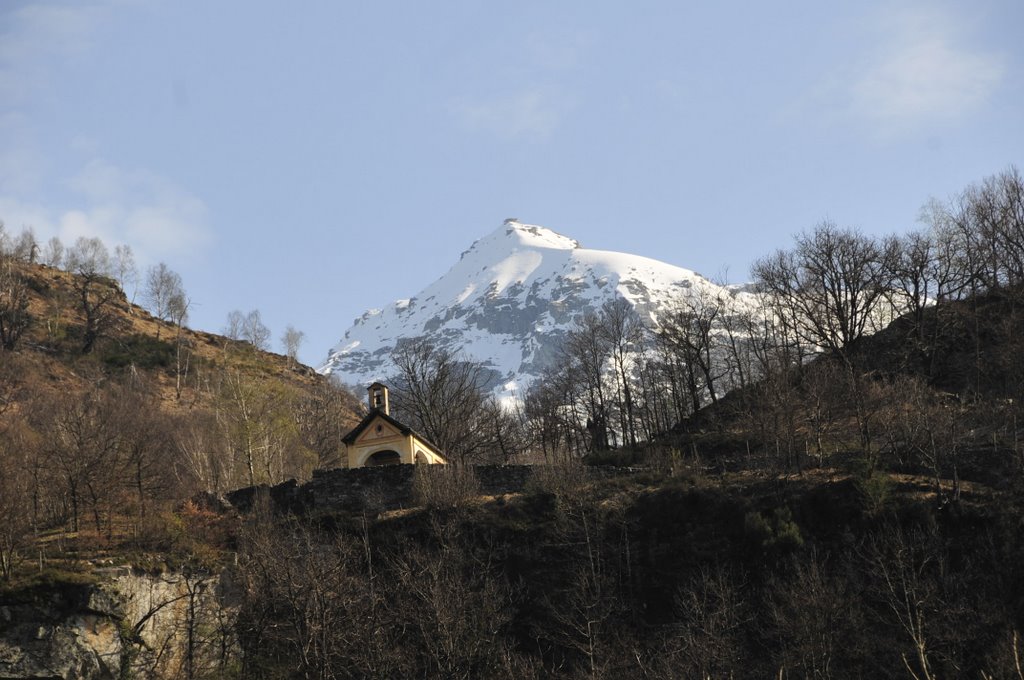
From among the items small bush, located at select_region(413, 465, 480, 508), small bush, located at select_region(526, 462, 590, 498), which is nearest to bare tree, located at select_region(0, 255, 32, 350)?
small bush, located at select_region(413, 465, 480, 508)

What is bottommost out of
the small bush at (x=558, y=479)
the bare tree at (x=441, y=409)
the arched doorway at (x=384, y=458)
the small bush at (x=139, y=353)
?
the small bush at (x=558, y=479)

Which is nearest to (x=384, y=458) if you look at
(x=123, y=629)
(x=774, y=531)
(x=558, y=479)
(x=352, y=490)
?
(x=352, y=490)

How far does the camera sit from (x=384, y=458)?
131 feet

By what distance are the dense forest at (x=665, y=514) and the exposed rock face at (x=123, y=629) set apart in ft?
1.63

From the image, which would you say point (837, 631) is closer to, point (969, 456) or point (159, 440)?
point (969, 456)

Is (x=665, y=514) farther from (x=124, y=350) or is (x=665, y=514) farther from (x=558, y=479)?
(x=124, y=350)

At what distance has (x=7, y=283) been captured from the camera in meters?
64.4

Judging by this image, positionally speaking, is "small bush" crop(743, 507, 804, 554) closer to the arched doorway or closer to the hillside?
the arched doorway

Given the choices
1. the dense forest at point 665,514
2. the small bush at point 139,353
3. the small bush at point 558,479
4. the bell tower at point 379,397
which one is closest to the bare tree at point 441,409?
the dense forest at point 665,514

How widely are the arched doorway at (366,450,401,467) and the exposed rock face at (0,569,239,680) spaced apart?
10.7 m

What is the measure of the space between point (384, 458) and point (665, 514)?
1393 cm

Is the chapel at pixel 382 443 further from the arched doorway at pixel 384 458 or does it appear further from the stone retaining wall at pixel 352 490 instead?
the stone retaining wall at pixel 352 490

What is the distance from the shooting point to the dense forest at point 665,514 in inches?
968

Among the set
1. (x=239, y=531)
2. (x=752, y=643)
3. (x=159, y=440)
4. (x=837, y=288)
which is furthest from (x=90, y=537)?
(x=837, y=288)
